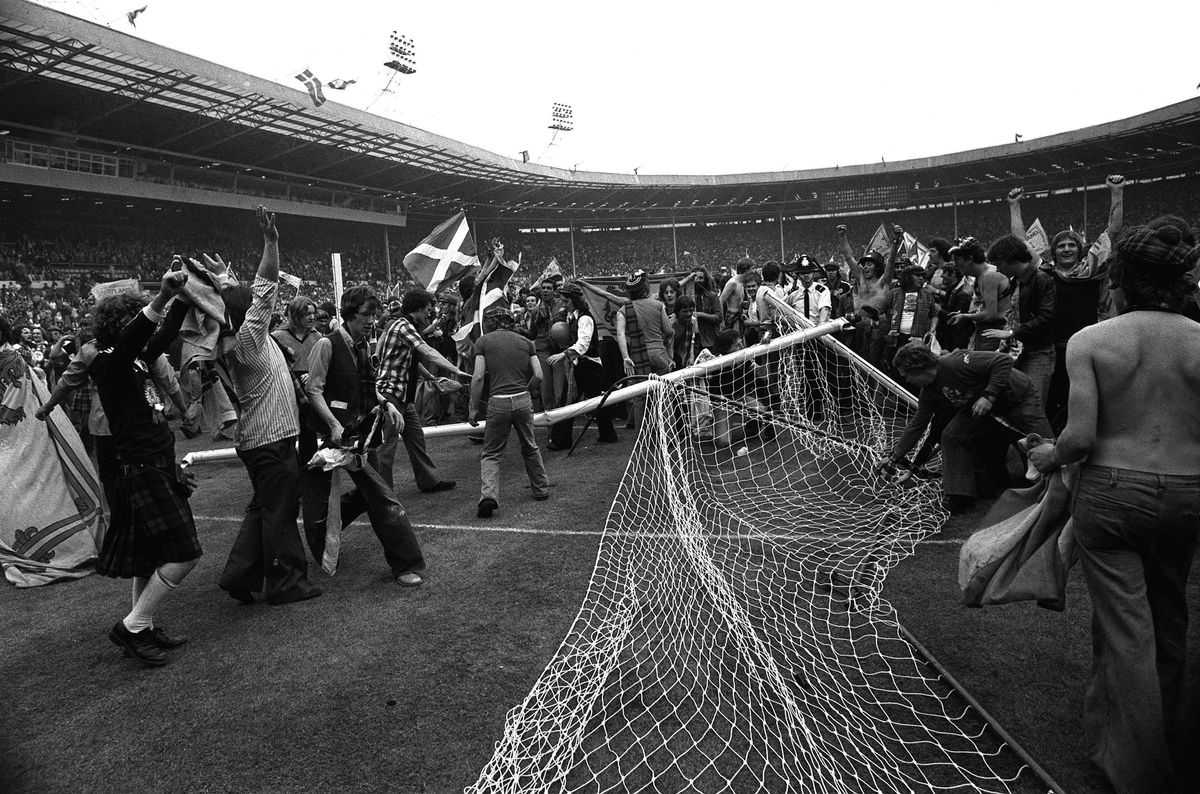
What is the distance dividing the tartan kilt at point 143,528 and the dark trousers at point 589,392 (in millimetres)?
4761

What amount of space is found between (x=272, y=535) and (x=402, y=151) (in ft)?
92.8

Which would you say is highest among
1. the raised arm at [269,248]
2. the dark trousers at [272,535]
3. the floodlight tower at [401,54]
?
the floodlight tower at [401,54]

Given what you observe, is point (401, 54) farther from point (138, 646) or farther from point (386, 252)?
point (138, 646)

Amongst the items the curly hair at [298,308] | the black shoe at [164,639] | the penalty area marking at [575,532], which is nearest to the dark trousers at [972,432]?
the penalty area marking at [575,532]

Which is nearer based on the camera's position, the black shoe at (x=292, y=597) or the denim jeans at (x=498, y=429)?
the black shoe at (x=292, y=597)

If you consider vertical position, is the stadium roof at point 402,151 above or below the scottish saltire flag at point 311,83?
below

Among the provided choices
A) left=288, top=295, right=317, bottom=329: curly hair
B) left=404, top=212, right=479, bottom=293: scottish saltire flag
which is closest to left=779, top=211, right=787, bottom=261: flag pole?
left=404, top=212, right=479, bottom=293: scottish saltire flag

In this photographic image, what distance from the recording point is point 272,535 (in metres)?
3.96

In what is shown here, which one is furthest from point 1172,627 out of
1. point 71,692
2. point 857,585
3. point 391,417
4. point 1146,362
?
point 71,692

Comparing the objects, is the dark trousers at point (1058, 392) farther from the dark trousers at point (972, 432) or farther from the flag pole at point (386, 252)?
the flag pole at point (386, 252)

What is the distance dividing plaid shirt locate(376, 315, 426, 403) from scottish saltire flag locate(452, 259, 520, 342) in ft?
6.83

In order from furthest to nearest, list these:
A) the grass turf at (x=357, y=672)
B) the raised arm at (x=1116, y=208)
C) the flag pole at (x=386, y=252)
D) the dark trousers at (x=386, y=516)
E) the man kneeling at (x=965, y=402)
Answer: the flag pole at (x=386, y=252)
the raised arm at (x=1116, y=208)
the man kneeling at (x=965, y=402)
the dark trousers at (x=386, y=516)
the grass turf at (x=357, y=672)

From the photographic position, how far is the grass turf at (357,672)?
2.52m

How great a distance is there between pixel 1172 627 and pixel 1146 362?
849 mm
